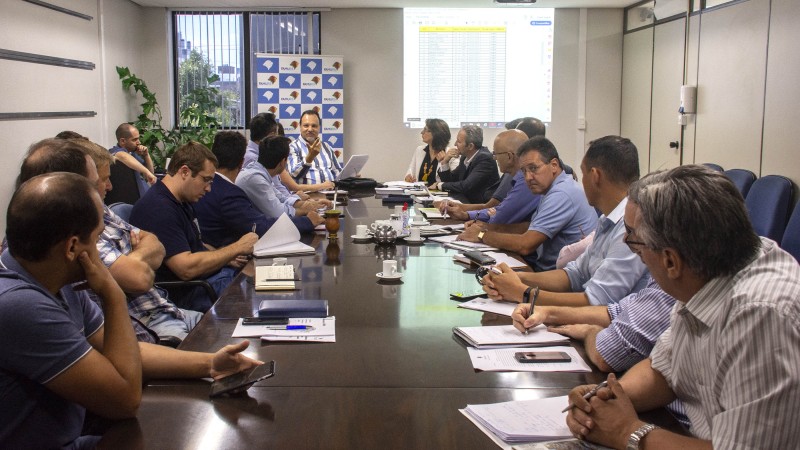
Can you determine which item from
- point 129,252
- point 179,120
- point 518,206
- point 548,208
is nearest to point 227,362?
point 129,252

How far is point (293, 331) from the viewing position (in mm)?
2158

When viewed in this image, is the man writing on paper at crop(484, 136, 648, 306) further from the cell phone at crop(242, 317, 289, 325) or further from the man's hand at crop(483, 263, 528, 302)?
the cell phone at crop(242, 317, 289, 325)

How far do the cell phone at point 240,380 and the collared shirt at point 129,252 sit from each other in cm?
116

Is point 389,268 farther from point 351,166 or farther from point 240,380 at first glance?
point 351,166

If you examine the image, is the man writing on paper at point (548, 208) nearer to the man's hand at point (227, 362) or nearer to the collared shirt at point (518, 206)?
the collared shirt at point (518, 206)

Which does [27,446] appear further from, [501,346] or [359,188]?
[359,188]

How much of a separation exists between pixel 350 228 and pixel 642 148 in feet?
18.4

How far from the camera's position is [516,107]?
9.91 metres

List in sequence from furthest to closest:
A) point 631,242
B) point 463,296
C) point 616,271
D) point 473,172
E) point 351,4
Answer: point 351,4
point 473,172
point 463,296
point 616,271
point 631,242

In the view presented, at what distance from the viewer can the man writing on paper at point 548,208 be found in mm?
3736

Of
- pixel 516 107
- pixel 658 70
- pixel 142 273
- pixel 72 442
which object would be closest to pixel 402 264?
pixel 142 273

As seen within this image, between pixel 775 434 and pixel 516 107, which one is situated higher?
pixel 516 107

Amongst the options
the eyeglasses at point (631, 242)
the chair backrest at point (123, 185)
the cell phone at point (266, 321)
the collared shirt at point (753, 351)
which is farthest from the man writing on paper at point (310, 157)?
the collared shirt at point (753, 351)

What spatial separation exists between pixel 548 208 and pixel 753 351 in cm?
259
